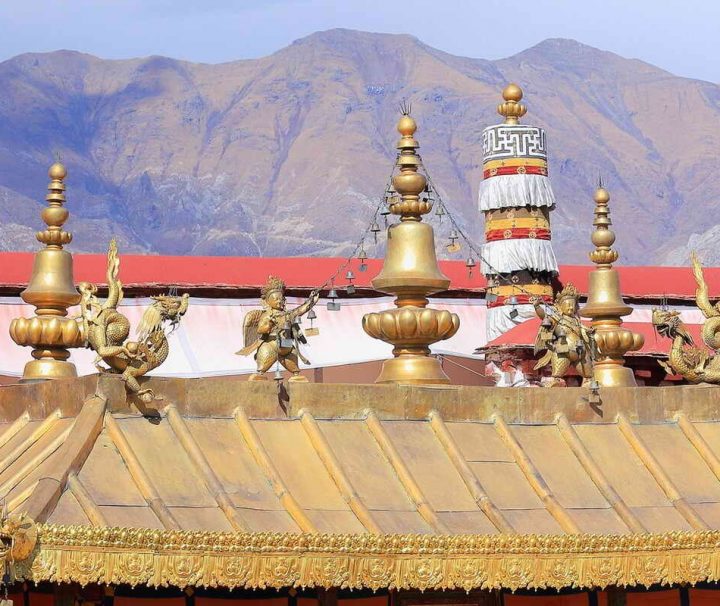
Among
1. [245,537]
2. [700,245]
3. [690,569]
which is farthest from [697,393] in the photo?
[700,245]

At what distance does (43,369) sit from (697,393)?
398 cm

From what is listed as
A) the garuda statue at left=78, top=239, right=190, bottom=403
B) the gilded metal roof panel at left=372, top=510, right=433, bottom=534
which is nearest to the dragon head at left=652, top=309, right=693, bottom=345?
the gilded metal roof panel at left=372, top=510, right=433, bottom=534

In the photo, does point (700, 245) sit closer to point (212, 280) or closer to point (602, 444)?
point (212, 280)

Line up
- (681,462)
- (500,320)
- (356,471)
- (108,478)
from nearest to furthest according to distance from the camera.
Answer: (108,478) < (356,471) < (681,462) < (500,320)

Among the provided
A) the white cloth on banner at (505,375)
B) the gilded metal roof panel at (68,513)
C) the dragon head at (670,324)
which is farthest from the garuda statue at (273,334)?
the white cloth on banner at (505,375)

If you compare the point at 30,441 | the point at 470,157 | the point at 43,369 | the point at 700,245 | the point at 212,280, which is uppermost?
the point at 470,157

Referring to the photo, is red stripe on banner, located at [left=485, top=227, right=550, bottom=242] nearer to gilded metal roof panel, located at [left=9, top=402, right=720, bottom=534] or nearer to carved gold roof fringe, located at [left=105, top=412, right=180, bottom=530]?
gilded metal roof panel, located at [left=9, top=402, right=720, bottom=534]

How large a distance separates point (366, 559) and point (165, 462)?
111 cm

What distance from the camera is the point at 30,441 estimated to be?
8.22m

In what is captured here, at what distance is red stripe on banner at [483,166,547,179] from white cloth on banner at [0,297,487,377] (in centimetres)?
333

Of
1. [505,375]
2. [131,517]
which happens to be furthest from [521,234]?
[131,517]

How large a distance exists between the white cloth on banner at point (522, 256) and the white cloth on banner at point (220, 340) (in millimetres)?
2135

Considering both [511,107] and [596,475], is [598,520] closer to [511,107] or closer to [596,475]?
[596,475]

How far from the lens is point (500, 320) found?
23375 mm
